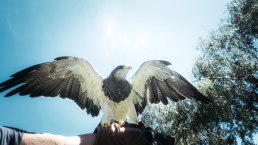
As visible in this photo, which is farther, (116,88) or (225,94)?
(225,94)

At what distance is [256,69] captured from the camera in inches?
625

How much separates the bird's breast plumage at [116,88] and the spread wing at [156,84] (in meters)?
0.25

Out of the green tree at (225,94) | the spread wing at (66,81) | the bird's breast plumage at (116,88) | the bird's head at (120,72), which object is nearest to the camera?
the spread wing at (66,81)

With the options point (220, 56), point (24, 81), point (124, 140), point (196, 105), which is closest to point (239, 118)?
point (196, 105)

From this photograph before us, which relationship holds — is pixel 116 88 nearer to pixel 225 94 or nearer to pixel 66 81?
pixel 66 81

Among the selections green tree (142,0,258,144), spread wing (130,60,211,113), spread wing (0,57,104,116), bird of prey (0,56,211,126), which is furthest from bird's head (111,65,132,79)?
green tree (142,0,258,144)

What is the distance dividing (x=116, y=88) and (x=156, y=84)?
1050mm

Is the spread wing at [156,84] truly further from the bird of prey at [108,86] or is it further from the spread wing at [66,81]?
the spread wing at [66,81]

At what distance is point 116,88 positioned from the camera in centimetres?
734

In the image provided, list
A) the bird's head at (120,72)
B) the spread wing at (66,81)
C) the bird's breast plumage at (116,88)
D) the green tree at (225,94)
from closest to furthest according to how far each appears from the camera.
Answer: the spread wing at (66,81)
the bird's breast plumage at (116,88)
the bird's head at (120,72)
the green tree at (225,94)

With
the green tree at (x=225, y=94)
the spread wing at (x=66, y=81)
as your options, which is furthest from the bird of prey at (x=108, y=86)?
the green tree at (x=225, y=94)

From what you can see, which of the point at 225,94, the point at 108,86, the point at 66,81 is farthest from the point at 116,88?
the point at 225,94

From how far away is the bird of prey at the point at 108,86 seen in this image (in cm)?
712

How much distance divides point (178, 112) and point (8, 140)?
13568mm
